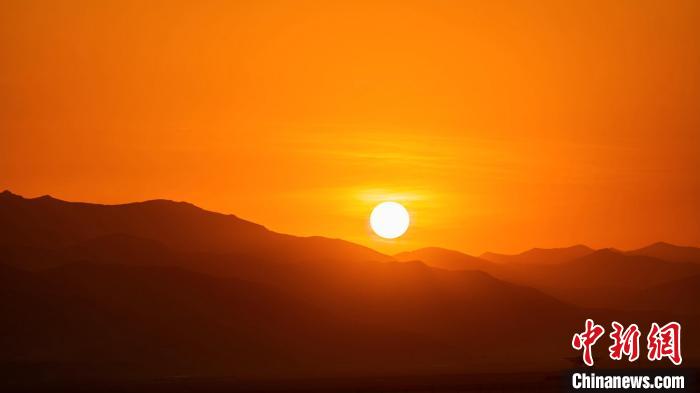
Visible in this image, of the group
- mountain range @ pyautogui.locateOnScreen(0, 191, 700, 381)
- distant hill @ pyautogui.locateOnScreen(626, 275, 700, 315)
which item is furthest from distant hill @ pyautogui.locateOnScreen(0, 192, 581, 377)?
distant hill @ pyautogui.locateOnScreen(626, 275, 700, 315)

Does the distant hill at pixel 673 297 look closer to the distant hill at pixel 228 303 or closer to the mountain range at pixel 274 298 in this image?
the mountain range at pixel 274 298

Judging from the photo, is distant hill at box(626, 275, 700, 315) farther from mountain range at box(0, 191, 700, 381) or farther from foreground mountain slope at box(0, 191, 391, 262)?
foreground mountain slope at box(0, 191, 391, 262)

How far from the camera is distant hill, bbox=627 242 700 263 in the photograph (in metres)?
183

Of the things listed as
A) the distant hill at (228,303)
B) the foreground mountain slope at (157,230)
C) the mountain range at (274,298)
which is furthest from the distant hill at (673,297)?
the foreground mountain slope at (157,230)

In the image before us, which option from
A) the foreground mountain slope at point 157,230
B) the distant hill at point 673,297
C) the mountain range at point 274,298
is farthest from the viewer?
the distant hill at point 673,297

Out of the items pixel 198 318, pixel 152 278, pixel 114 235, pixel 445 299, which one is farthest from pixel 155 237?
pixel 445 299

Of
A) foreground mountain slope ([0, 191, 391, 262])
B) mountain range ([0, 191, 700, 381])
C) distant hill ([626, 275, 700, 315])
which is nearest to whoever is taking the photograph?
mountain range ([0, 191, 700, 381])

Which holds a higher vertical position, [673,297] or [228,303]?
[673,297]

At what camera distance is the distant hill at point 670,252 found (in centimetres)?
18336

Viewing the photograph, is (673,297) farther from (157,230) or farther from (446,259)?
(157,230)

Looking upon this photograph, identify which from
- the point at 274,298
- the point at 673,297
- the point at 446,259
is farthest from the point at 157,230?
the point at 673,297

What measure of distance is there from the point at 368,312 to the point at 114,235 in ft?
129

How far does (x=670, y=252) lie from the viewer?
186m

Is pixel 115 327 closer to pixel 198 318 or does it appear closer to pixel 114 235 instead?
pixel 198 318
